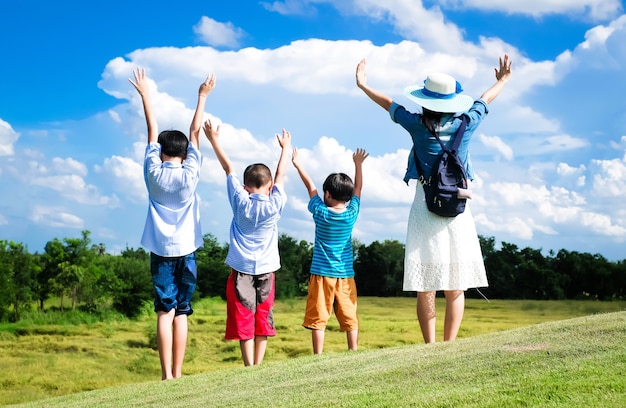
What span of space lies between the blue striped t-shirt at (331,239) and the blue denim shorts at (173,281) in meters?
1.34

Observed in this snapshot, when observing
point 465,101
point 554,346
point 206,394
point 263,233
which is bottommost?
point 206,394

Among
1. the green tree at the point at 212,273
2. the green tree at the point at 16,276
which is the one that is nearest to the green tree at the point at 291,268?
the green tree at the point at 212,273

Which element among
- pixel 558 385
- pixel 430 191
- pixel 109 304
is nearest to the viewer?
pixel 558 385

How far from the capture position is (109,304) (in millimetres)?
24375

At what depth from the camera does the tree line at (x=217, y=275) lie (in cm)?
1995

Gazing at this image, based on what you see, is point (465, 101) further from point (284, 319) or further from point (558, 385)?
point (284, 319)

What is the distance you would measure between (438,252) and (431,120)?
127cm

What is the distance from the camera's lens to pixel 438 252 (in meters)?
6.89

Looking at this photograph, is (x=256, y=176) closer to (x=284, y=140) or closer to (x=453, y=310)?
(x=284, y=140)

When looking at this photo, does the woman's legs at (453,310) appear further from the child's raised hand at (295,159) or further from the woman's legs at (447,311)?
the child's raised hand at (295,159)

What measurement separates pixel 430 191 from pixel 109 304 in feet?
64.7

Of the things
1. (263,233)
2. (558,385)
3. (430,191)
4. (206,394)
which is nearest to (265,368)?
(206,394)

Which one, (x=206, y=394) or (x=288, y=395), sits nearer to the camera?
(x=288, y=395)

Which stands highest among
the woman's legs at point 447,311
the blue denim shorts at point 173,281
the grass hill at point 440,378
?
the blue denim shorts at point 173,281
